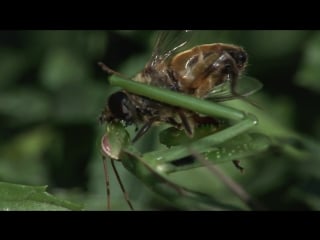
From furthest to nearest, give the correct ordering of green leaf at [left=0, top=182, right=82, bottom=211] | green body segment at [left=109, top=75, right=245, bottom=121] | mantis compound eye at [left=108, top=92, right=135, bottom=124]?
mantis compound eye at [left=108, top=92, right=135, bottom=124] < green leaf at [left=0, top=182, right=82, bottom=211] < green body segment at [left=109, top=75, right=245, bottom=121]

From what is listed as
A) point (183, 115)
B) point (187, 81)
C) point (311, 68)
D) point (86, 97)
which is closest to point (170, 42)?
point (187, 81)

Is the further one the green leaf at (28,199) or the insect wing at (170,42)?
the insect wing at (170,42)

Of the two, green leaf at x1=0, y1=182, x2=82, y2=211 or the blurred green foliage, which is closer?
green leaf at x1=0, y1=182, x2=82, y2=211

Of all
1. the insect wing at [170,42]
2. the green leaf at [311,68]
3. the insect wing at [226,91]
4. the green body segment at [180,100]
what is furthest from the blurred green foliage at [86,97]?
the green body segment at [180,100]

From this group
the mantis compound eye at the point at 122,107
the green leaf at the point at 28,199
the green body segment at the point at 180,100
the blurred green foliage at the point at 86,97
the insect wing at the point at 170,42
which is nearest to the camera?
the green body segment at the point at 180,100

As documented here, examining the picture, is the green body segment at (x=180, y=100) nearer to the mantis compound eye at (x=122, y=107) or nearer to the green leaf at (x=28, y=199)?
the mantis compound eye at (x=122, y=107)

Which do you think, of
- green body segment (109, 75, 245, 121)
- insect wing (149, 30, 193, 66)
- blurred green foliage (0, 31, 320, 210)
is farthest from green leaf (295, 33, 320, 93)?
green body segment (109, 75, 245, 121)

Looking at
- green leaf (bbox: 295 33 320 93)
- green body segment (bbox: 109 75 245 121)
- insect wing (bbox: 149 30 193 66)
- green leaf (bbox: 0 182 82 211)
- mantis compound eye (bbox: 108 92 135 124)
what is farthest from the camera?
green leaf (bbox: 295 33 320 93)

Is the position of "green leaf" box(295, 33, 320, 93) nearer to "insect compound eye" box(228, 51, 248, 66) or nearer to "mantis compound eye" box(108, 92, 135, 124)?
"insect compound eye" box(228, 51, 248, 66)
